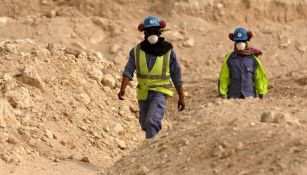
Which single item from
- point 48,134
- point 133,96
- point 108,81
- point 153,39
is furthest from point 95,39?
point 153,39

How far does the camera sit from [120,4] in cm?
1877

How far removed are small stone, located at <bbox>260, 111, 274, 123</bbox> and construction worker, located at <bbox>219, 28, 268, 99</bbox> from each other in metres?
2.87

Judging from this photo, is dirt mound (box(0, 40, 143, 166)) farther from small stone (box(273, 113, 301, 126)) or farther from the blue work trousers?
small stone (box(273, 113, 301, 126))

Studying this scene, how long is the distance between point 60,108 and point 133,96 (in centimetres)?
176

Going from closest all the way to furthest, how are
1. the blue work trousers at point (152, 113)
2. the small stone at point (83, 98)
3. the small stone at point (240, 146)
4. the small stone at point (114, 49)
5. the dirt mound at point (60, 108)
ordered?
the small stone at point (240, 146), the blue work trousers at point (152, 113), the dirt mound at point (60, 108), the small stone at point (83, 98), the small stone at point (114, 49)

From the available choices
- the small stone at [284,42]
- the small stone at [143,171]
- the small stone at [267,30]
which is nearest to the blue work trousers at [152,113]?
the small stone at [143,171]

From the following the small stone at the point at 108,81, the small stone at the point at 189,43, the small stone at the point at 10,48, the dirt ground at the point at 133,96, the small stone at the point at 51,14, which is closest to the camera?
the dirt ground at the point at 133,96

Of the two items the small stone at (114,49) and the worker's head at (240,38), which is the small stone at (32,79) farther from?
the small stone at (114,49)

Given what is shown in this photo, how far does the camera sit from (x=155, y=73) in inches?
332

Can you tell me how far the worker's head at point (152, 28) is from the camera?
835 centimetres

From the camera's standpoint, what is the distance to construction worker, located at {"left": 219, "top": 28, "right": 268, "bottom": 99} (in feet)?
30.7

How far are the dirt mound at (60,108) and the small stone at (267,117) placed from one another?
2.86m

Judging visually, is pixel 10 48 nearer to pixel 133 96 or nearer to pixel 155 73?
pixel 133 96

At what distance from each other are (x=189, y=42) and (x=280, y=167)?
12.4 metres
